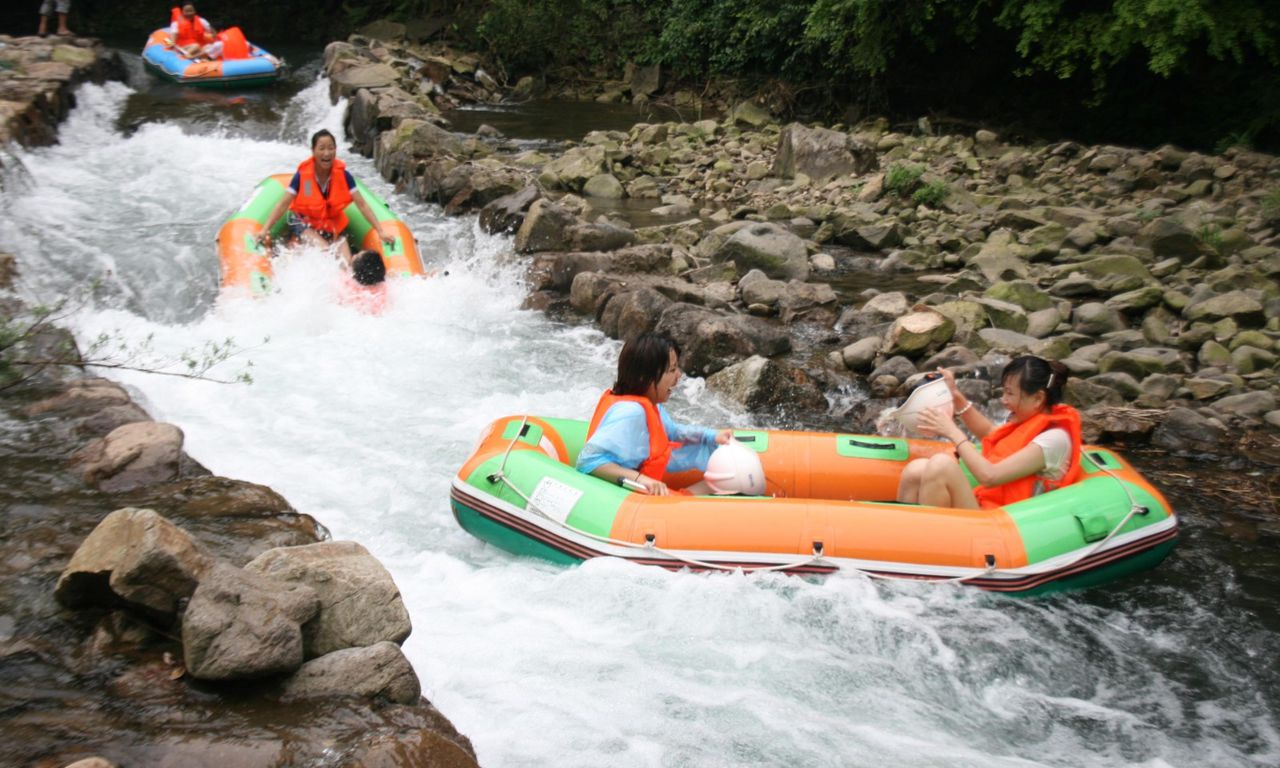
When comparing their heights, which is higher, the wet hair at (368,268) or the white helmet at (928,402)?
the white helmet at (928,402)

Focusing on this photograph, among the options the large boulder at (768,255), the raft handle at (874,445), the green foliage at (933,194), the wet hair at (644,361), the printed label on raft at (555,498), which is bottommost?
the printed label on raft at (555,498)

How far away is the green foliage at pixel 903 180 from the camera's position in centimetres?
1009

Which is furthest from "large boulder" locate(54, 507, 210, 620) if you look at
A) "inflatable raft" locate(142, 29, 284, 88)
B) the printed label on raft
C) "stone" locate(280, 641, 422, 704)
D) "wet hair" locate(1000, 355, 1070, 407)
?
"inflatable raft" locate(142, 29, 284, 88)

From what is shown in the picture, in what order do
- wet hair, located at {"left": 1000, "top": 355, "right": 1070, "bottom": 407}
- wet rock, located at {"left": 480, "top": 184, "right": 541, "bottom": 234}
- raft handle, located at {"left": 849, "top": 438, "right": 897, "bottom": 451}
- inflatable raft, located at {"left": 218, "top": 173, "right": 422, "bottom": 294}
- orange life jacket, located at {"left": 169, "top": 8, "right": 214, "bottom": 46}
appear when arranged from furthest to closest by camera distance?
orange life jacket, located at {"left": 169, "top": 8, "right": 214, "bottom": 46}
wet rock, located at {"left": 480, "top": 184, "right": 541, "bottom": 234}
inflatable raft, located at {"left": 218, "top": 173, "right": 422, "bottom": 294}
raft handle, located at {"left": 849, "top": 438, "right": 897, "bottom": 451}
wet hair, located at {"left": 1000, "top": 355, "right": 1070, "bottom": 407}

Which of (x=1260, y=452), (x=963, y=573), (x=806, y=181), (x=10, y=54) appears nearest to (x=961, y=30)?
(x=806, y=181)

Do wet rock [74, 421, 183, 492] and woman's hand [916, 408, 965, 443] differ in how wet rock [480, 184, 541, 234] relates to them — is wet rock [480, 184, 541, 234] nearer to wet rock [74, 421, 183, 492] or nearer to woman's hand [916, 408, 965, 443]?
wet rock [74, 421, 183, 492]

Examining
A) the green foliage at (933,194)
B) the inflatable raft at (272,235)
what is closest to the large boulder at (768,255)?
the green foliage at (933,194)

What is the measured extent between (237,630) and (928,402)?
278 centimetres

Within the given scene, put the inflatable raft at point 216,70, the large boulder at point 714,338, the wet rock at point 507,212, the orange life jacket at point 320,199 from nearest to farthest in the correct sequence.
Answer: the large boulder at point 714,338 < the orange life jacket at point 320,199 < the wet rock at point 507,212 < the inflatable raft at point 216,70

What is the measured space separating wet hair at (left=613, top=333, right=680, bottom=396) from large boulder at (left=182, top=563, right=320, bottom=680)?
1.77 m

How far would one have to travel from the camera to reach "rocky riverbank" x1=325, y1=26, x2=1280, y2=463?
6.15m

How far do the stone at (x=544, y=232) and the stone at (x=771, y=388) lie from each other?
9.79 ft

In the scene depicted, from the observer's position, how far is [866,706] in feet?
11.6

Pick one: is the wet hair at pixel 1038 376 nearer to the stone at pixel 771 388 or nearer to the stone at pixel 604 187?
the stone at pixel 771 388
